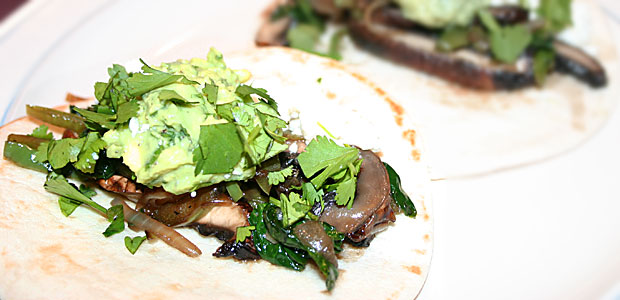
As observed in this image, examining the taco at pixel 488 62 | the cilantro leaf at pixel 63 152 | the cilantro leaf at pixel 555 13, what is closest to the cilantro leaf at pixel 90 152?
the cilantro leaf at pixel 63 152

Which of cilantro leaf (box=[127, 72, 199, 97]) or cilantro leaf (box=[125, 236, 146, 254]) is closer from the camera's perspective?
cilantro leaf (box=[127, 72, 199, 97])

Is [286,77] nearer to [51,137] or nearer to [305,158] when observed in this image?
[305,158]

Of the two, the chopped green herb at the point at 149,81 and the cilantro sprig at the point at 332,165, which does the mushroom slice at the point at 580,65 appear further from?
the chopped green herb at the point at 149,81

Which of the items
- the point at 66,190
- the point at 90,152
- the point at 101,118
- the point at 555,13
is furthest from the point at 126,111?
the point at 555,13

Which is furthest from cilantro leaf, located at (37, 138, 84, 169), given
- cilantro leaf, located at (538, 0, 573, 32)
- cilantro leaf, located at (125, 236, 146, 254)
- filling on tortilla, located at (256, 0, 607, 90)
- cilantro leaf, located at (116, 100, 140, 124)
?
cilantro leaf, located at (538, 0, 573, 32)

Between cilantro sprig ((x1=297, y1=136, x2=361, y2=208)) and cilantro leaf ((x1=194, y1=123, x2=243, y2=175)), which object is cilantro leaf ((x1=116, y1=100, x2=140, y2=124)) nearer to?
cilantro leaf ((x1=194, y1=123, x2=243, y2=175))

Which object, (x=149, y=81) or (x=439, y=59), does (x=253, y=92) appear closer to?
(x=149, y=81)

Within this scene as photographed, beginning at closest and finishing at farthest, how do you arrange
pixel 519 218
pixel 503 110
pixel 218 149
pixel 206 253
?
pixel 218 149 → pixel 206 253 → pixel 519 218 → pixel 503 110
